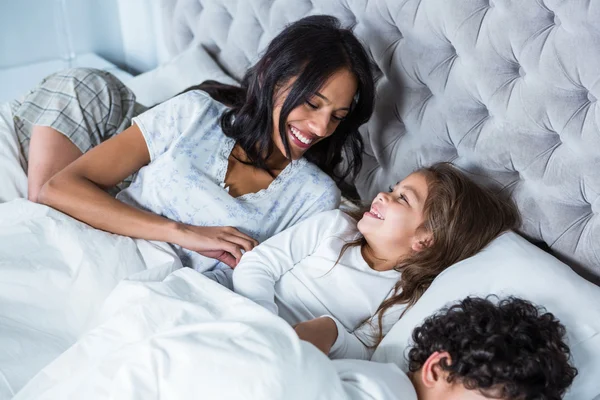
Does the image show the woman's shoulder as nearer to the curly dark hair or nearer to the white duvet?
the white duvet

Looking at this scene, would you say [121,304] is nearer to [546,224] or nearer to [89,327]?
[89,327]

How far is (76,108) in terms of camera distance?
1734mm

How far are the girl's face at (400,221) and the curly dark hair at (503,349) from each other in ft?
0.90

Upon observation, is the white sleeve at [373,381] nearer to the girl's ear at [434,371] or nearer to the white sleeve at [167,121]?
the girl's ear at [434,371]

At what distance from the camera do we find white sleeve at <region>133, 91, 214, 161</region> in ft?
5.09

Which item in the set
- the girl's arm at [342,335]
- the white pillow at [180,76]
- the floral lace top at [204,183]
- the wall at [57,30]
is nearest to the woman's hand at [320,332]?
the girl's arm at [342,335]

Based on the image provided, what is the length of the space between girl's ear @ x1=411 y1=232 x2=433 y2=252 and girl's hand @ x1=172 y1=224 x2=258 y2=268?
38 centimetres

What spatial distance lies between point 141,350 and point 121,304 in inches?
8.4

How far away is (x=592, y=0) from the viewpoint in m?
1.11

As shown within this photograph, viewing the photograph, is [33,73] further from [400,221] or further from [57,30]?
[400,221]

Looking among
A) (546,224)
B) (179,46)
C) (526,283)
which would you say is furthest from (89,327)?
(179,46)

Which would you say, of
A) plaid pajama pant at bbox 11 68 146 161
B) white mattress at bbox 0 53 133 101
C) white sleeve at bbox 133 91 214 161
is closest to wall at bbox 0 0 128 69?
white mattress at bbox 0 53 133 101

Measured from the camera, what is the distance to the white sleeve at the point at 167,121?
1.55 m

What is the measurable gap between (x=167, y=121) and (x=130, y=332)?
24.7 inches
